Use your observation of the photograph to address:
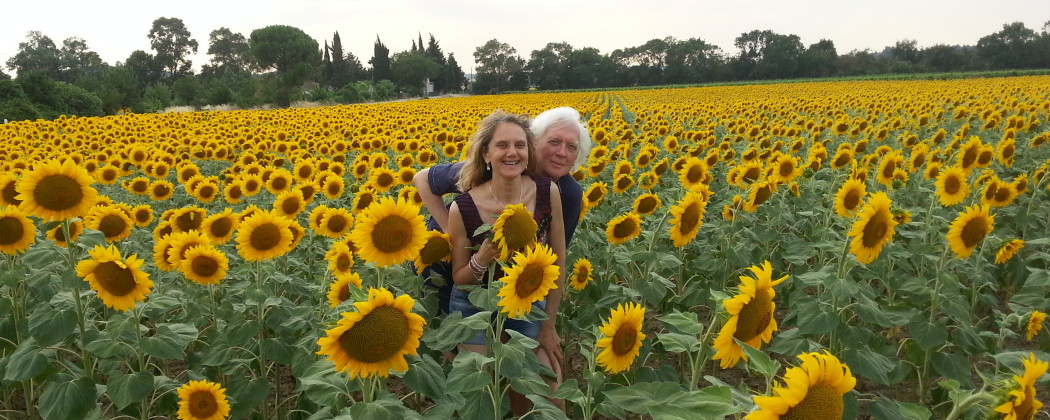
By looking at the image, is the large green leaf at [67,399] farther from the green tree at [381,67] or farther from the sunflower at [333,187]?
the green tree at [381,67]

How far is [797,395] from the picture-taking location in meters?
1.22

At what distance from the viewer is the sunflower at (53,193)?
9.11 ft

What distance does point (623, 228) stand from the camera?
3.70 meters

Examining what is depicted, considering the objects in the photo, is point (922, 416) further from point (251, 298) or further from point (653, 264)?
point (251, 298)

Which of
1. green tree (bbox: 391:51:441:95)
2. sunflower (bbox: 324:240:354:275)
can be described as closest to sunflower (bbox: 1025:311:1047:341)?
sunflower (bbox: 324:240:354:275)

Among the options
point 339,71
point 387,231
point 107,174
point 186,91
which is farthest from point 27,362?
point 339,71

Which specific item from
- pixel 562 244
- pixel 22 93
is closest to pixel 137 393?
pixel 562 244

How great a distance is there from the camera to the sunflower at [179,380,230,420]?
2643mm

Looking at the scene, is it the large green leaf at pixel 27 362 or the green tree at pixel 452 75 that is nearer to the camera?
the large green leaf at pixel 27 362

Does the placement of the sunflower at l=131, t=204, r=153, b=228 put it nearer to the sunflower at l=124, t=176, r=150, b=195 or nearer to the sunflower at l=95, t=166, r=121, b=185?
the sunflower at l=124, t=176, r=150, b=195

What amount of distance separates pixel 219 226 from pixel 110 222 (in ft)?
2.11

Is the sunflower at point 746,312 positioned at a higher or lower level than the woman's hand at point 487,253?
higher

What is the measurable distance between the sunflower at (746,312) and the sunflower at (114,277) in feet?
7.57

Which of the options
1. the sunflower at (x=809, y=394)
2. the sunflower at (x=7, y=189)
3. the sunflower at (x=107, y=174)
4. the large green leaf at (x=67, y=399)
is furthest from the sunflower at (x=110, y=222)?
the sunflower at (x=809, y=394)
